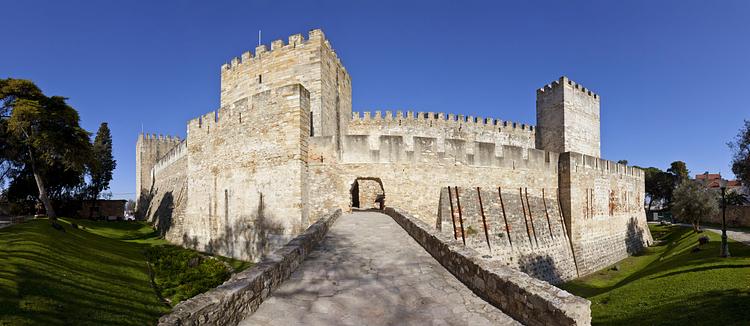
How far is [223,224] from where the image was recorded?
666 inches

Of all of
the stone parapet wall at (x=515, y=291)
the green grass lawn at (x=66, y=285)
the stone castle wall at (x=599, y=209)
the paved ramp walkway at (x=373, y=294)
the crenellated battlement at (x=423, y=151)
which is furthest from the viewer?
the stone castle wall at (x=599, y=209)

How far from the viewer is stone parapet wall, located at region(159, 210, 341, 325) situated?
3674 millimetres

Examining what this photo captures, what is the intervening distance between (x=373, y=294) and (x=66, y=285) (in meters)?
8.10

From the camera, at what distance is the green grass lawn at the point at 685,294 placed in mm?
10250

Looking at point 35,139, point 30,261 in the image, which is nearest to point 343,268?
point 30,261

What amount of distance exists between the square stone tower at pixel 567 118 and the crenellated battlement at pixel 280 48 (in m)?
18.0

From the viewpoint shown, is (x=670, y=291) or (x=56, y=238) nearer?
(x=670, y=291)

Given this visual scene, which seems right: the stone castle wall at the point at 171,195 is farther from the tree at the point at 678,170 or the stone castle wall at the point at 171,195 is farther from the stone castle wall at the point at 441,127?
the tree at the point at 678,170

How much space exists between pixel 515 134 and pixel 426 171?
18513 millimetres

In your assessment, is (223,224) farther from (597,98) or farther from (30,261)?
(597,98)

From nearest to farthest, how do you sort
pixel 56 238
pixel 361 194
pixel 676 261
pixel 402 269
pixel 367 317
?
pixel 367 317, pixel 402 269, pixel 56 238, pixel 676 261, pixel 361 194

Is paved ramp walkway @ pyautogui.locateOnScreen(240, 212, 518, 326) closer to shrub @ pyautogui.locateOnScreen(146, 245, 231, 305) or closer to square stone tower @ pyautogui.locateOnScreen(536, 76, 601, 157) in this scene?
shrub @ pyautogui.locateOnScreen(146, 245, 231, 305)

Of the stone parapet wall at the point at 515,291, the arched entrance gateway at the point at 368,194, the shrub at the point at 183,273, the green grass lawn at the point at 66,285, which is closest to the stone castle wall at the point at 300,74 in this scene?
the arched entrance gateway at the point at 368,194

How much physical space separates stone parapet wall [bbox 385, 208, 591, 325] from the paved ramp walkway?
0.15 m
